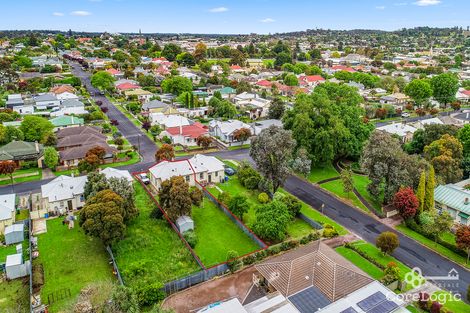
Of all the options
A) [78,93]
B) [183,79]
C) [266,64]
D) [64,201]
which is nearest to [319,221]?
[64,201]

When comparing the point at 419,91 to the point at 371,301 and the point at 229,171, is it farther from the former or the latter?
the point at 371,301

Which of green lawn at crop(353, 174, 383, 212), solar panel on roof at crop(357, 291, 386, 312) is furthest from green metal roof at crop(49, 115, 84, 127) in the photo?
solar panel on roof at crop(357, 291, 386, 312)

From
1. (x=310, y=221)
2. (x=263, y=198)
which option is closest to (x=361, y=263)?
(x=310, y=221)

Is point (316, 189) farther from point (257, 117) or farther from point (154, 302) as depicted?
point (257, 117)

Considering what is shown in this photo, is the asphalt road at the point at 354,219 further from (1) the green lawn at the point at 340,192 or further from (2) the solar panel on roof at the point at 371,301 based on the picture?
(2) the solar panel on roof at the point at 371,301

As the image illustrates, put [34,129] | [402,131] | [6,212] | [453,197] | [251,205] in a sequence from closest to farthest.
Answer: [6,212]
[453,197]
[251,205]
[34,129]
[402,131]

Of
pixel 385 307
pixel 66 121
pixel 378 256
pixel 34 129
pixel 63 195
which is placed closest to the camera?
pixel 385 307
